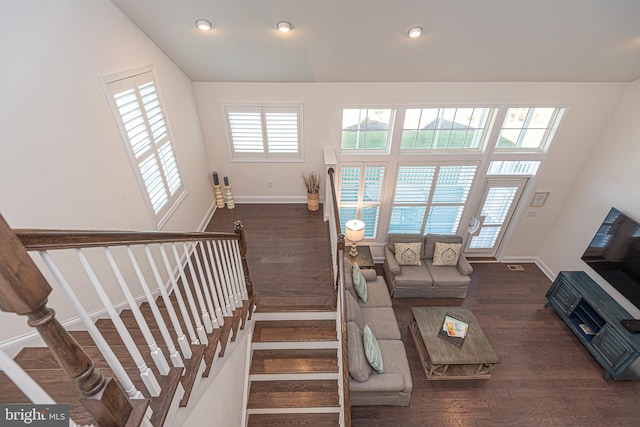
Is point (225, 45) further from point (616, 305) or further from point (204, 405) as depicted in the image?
point (616, 305)

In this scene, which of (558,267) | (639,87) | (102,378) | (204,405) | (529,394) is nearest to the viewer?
(102,378)

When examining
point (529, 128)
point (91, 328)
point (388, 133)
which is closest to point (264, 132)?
point (388, 133)

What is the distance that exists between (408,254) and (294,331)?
290 centimetres

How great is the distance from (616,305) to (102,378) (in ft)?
20.7

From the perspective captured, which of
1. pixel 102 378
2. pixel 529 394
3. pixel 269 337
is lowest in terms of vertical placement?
pixel 529 394

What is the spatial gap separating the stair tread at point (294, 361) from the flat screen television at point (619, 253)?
449cm

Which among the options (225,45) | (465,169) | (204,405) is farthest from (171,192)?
(465,169)

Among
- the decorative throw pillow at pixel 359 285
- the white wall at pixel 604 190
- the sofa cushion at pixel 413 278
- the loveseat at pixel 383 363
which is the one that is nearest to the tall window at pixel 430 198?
the sofa cushion at pixel 413 278

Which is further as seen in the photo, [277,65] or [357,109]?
[357,109]

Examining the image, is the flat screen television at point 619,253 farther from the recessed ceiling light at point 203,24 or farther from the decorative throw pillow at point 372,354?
the recessed ceiling light at point 203,24

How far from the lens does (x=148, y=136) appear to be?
3393 mm

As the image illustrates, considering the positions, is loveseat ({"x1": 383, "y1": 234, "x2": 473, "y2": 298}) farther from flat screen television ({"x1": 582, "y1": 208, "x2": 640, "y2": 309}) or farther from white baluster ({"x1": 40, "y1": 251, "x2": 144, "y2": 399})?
white baluster ({"x1": 40, "y1": 251, "x2": 144, "y2": 399})

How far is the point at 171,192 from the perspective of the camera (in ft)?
12.8

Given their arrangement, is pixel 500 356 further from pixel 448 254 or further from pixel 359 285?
pixel 359 285
